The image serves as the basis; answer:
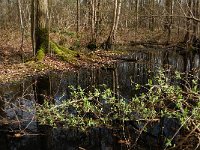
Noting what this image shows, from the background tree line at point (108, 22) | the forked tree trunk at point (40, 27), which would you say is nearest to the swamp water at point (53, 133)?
the forked tree trunk at point (40, 27)

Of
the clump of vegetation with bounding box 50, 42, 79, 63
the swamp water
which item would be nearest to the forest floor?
the clump of vegetation with bounding box 50, 42, 79, 63

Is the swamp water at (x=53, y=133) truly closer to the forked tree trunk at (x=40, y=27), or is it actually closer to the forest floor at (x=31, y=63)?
the forest floor at (x=31, y=63)

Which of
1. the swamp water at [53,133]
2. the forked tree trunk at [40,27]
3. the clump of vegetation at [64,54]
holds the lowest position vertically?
the swamp water at [53,133]

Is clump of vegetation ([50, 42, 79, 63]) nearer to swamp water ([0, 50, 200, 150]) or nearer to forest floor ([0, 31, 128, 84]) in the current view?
forest floor ([0, 31, 128, 84])

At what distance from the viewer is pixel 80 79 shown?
43.7ft

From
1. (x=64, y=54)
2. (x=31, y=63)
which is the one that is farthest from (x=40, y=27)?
(x=31, y=63)

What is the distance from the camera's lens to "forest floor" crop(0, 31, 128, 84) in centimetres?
1400

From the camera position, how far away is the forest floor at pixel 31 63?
45.9 feet

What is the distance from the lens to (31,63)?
15.3 m

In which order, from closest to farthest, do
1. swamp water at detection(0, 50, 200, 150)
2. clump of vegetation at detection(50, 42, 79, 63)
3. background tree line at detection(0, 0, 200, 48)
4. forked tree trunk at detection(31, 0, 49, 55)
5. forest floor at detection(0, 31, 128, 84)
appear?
1. swamp water at detection(0, 50, 200, 150)
2. forest floor at detection(0, 31, 128, 84)
3. forked tree trunk at detection(31, 0, 49, 55)
4. clump of vegetation at detection(50, 42, 79, 63)
5. background tree line at detection(0, 0, 200, 48)

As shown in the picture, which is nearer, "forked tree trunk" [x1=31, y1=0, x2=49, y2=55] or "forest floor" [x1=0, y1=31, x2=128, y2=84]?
"forest floor" [x1=0, y1=31, x2=128, y2=84]

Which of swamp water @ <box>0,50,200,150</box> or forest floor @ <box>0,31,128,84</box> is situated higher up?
forest floor @ <box>0,31,128,84</box>

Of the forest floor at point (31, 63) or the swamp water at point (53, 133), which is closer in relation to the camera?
the swamp water at point (53, 133)

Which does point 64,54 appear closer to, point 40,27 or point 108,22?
point 40,27
